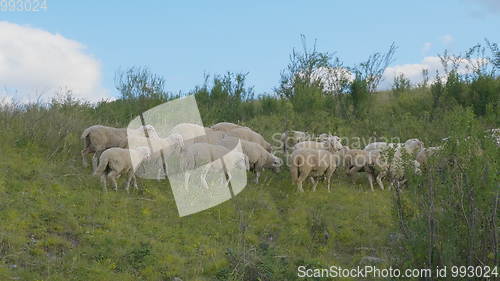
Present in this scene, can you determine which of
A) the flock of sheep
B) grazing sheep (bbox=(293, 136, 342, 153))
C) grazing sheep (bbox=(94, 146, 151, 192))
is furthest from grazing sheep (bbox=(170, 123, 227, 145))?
grazing sheep (bbox=(94, 146, 151, 192))

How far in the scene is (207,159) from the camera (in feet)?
42.1

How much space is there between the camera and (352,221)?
38.5ft

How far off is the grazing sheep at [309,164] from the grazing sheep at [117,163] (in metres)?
3.50

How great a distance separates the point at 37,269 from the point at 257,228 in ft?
14.4

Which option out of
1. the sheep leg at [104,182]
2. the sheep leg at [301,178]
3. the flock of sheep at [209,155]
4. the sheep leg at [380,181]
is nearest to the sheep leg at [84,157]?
the flock of sheep at [209,155]

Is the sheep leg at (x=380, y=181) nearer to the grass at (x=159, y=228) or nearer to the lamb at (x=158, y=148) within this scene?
the grass at (x=159, y=228)

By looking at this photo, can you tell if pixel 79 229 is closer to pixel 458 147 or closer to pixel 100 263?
pixel 100 263

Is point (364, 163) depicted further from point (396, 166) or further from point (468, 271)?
point (468, 271)

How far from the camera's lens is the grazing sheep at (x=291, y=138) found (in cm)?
1662

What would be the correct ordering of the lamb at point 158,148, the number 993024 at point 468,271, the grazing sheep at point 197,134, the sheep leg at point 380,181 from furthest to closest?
the grazing sheep at point 197,134, the sheep leg at point 380,181, the lamb at point 158,148, the number 993024 at point 468,271

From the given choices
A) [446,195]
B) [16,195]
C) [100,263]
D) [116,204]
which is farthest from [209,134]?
[446,195]

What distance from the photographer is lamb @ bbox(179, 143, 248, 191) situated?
12.7m

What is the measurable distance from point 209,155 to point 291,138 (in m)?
4.63

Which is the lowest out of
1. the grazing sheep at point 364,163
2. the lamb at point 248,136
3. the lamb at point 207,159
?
the grazing sheep at point 364,163
